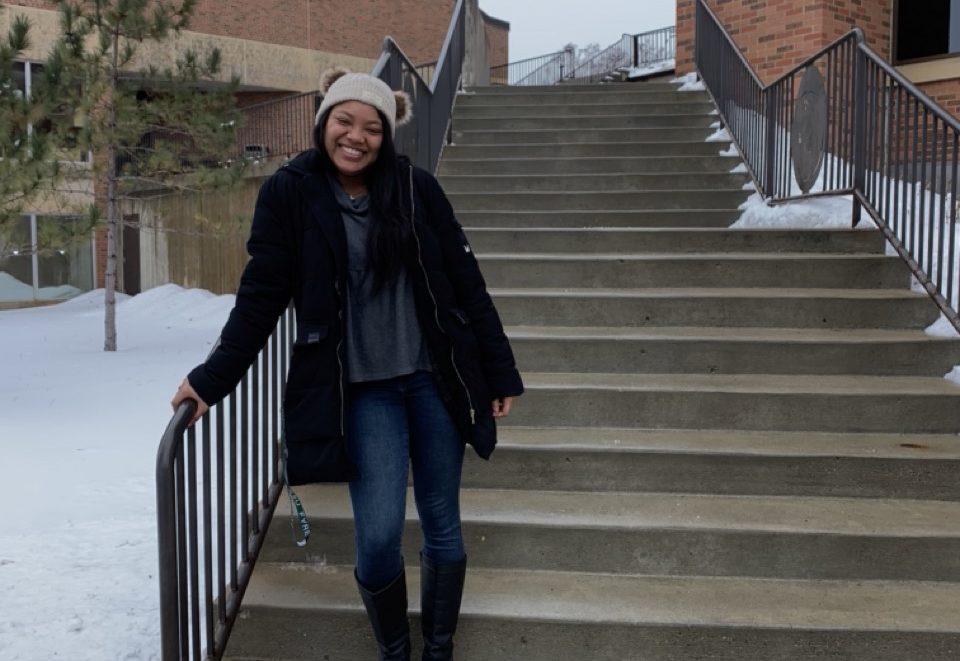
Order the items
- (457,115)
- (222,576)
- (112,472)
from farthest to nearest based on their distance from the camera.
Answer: (457,115)
(112,472)
(222,576)

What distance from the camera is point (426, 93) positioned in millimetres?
5934

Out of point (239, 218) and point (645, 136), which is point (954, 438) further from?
point (239, 218)

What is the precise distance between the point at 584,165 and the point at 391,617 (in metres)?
4.99

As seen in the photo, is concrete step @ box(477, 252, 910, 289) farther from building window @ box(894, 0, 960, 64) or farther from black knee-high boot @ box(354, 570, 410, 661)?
building window @ box(894, 0, 960, 64)

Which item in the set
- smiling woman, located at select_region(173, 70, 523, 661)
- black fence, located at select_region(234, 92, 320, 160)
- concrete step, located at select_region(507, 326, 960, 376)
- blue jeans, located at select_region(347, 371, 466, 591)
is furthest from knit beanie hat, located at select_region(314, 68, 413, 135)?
black fence, located at select_region(234, 92, 320, 160)

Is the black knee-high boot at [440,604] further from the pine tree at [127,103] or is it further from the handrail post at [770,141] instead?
the pine tree at [127,103]

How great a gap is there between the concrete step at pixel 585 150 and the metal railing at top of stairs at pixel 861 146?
339 mm

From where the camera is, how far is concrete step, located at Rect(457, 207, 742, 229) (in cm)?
562

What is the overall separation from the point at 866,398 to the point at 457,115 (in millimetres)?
5303

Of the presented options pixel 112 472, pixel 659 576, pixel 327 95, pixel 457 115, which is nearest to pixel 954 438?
pixel 659 576

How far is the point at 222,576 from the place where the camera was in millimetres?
2449

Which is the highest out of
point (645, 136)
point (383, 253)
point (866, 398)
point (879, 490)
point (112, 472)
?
point (645, 136)

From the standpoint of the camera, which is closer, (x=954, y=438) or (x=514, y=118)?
(x=954, y=438)

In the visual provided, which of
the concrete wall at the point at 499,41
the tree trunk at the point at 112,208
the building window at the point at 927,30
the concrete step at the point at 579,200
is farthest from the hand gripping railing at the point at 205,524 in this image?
the concrete wall at the point at 499,41
